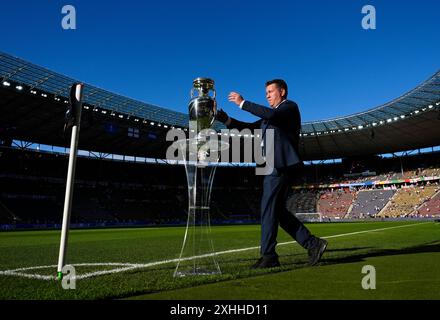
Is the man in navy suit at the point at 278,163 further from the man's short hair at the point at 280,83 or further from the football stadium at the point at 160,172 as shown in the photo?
the football stadium at the point at 160,172

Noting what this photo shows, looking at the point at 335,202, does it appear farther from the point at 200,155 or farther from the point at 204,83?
the point at 204,83

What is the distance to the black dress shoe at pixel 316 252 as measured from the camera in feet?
16.0

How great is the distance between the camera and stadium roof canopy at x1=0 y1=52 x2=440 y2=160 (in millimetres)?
36875

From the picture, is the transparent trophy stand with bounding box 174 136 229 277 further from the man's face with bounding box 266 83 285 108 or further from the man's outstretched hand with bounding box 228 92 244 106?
the man's face with bounding box 266 83 285 108

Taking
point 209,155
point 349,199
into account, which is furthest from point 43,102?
point 349,199

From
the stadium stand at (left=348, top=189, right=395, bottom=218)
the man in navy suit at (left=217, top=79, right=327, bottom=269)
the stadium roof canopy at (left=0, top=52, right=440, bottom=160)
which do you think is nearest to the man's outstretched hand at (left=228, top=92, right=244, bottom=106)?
the man in navy suit at (left=217, top=79, right=327, bottom=269)

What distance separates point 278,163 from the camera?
15.9 ft

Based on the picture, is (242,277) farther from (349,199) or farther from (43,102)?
(349,199)

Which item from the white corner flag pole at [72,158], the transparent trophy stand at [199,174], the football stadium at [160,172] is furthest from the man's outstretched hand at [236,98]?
the football stadium at [160,172]

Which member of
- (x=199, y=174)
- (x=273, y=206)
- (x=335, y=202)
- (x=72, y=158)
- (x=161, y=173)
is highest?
(x=161, y=173)

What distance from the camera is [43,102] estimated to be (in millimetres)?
39344

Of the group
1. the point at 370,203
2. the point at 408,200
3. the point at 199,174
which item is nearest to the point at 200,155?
the point at 199,174

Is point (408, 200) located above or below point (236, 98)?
above

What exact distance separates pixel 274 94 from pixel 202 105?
1111 millimetres
